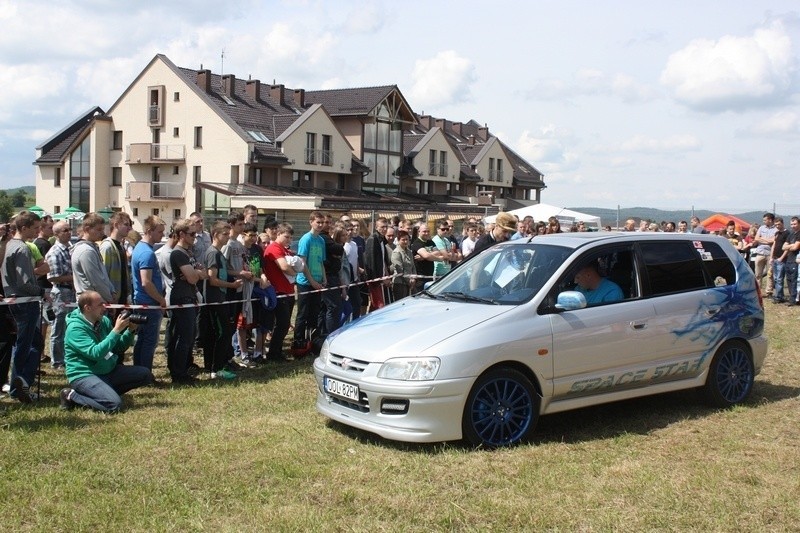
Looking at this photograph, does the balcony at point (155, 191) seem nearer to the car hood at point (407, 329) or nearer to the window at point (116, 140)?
the window at point (116, 140)

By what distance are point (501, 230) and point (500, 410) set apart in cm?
550

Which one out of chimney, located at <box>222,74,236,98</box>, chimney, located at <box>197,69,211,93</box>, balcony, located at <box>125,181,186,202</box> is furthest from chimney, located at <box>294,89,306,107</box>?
balcony, located at <box>125,181,186,202</box>

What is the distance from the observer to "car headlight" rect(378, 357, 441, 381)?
6.51m

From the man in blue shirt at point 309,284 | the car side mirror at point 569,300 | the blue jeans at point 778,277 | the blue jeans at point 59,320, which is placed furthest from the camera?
the blue jeans at point 778,277

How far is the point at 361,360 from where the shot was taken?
6.80 meters

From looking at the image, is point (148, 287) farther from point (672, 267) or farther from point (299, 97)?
point (299, 97)

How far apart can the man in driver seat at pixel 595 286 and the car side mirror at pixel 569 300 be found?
43 cm

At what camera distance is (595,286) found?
7773 mm

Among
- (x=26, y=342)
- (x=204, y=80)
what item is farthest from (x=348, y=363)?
(x=204, y=80)

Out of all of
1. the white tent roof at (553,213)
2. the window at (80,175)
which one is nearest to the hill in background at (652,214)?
the white tent roof at (553,213)

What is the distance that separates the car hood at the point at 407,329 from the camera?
670 centimetres

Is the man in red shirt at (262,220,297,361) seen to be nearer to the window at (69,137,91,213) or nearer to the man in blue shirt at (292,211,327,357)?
the man in blue shirt at (292,211,327,357)

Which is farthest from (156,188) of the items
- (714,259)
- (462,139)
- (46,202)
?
(714,259)

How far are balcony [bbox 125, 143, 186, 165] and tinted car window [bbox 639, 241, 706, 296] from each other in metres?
51.2
